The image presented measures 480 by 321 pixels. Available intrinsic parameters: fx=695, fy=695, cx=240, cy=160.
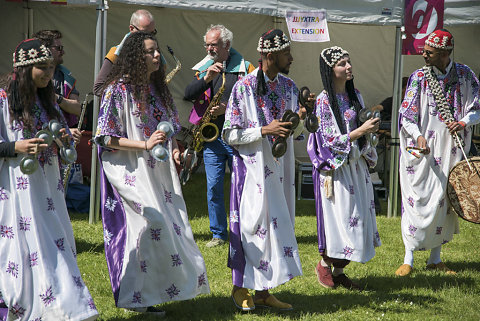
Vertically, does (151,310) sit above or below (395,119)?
below

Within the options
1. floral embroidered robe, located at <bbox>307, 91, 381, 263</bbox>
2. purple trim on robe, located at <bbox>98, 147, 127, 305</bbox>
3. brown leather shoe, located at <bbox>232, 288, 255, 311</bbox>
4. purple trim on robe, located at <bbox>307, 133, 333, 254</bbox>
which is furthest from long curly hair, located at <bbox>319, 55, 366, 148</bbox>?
purple trim on robe, located at <bbox>98, 147, 127, 305</bbox>

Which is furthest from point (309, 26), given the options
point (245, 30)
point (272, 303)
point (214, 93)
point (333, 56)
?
point (272, 303)

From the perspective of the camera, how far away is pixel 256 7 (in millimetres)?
7961

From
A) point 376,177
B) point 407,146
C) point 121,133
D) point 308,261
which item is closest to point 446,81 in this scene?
point 407,146

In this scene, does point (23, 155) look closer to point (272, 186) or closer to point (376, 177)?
point (272, 186)

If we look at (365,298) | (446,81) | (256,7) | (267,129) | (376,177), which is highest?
(256,7)

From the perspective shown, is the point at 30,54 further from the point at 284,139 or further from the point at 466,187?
the point at 466,187

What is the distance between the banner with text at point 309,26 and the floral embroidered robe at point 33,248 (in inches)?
178

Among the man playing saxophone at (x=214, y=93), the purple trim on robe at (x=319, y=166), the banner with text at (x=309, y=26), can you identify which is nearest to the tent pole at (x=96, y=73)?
the man playing saxophone at (x=214, y=93)

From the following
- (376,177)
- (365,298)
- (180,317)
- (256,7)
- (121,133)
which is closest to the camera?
(121,133)

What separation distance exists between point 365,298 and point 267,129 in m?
1.70

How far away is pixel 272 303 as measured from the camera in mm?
5059

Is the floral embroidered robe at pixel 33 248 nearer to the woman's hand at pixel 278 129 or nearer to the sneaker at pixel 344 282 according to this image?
the woman's hand at pixel 278 129

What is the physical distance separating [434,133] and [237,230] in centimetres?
233
